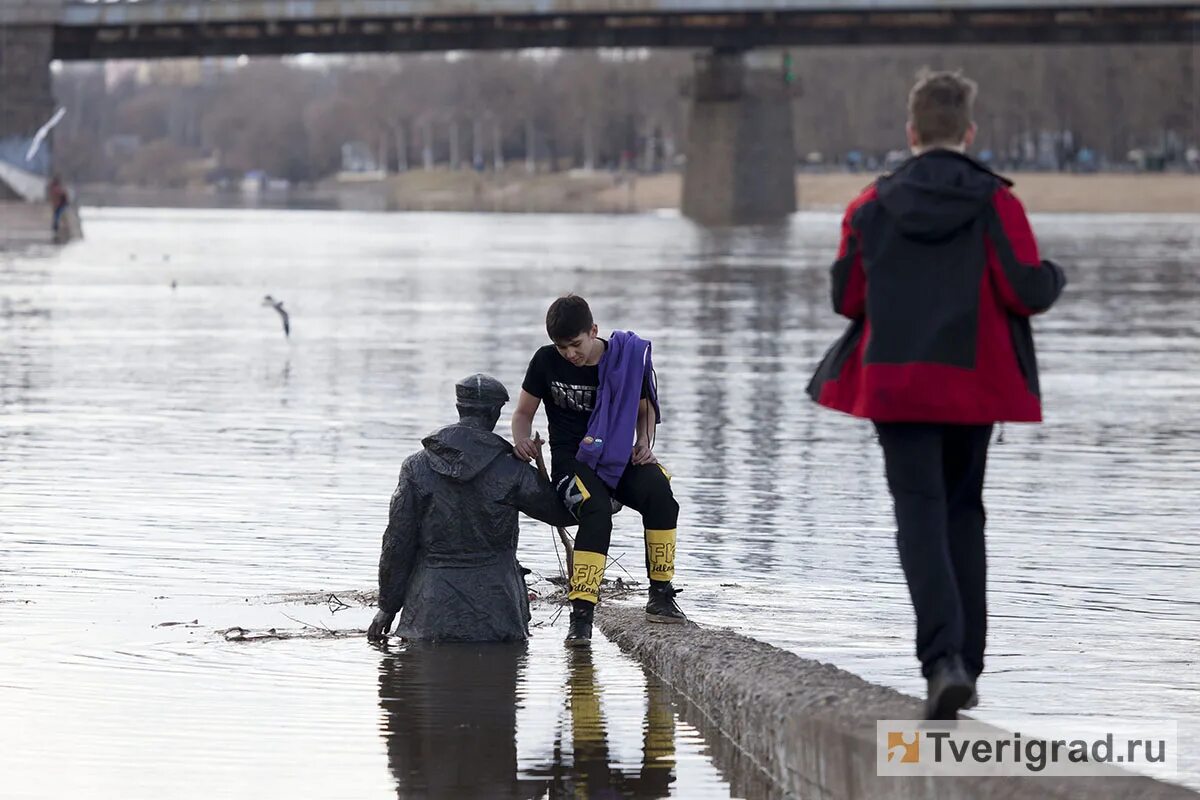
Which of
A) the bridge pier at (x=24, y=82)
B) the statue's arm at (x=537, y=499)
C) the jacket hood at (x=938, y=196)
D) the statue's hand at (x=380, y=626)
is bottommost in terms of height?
the statue's hand at (x=380, y=626)

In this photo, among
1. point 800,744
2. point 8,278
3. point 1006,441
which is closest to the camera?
point 800,744

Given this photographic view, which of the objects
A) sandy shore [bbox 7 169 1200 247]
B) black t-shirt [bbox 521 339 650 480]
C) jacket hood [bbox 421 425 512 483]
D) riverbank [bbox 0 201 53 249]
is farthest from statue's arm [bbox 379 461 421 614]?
riverbank [bbox 0 201 53 249]

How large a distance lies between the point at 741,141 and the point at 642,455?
90734 millimetres

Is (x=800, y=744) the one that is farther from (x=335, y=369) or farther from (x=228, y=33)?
(x=228, y=33)

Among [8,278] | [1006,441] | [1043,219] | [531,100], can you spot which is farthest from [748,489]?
[531,100]

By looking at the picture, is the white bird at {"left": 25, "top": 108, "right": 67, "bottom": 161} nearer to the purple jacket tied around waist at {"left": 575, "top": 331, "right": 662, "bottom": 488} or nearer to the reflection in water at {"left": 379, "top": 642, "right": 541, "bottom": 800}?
the reflection in water at {"left": 379, "top": 642, "right": 541, "bottom": 800}

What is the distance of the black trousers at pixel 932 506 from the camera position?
6.37 metres

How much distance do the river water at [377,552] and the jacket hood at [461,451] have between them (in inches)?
27.4

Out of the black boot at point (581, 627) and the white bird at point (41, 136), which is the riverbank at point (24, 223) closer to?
the white bird at point (41, 136)

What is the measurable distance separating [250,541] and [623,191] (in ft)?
425

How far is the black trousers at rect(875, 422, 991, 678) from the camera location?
637 centimetres

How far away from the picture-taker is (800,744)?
265 inches

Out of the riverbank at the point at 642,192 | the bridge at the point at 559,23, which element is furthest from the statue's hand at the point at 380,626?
the riverbank at the point at 642,192

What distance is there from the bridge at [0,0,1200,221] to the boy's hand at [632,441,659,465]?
3163 inches
